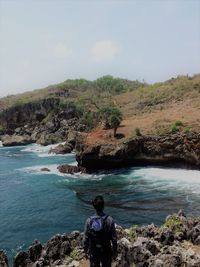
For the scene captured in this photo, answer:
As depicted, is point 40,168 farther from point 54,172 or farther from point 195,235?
point 195,235

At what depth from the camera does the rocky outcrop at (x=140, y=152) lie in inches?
1950

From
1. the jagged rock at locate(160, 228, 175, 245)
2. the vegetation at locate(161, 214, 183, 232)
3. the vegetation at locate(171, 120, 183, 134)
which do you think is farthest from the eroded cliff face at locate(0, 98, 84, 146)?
the jagged rock at locate(160, 228, 175, 245)

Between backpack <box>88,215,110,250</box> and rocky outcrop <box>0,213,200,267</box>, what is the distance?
12.8 ft

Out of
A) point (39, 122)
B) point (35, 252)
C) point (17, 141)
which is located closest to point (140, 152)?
point (35, 252)

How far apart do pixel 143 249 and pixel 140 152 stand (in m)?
37.8

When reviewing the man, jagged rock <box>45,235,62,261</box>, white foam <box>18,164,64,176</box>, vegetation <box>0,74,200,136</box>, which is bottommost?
→ jagged rock <box>45,235,62,261</box>

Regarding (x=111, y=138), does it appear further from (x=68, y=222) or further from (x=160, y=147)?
(x=68, y=222)

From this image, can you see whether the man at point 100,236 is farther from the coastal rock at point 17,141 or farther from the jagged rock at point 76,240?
the coastal rock at point 17,141

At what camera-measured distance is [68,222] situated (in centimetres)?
3347

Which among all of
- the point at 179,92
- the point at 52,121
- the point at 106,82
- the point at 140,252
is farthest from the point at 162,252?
the point at 106,82

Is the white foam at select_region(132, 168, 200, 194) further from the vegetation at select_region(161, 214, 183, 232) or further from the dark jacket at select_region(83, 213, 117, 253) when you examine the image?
the dark jacket at select_region(83, 213, 117, 253)

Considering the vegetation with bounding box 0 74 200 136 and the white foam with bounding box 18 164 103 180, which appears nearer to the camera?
the white foam with bounding box 18 164 103 180

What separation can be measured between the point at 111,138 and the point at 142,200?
18.7 m

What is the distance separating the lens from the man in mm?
11133
